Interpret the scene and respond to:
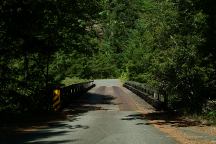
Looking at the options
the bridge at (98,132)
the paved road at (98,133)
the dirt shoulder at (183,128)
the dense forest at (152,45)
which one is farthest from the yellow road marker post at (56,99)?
the dirt shoulder at (183,128)

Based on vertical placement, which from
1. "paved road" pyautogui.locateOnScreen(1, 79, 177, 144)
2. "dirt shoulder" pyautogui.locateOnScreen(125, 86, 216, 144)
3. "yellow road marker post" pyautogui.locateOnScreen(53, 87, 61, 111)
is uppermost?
"yellow road marker post" pyautogui.locateOnScreen(53, 87, 61, 111)

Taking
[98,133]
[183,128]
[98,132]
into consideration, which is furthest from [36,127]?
[183,128]

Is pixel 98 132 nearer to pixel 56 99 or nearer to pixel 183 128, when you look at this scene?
pixel 183 128

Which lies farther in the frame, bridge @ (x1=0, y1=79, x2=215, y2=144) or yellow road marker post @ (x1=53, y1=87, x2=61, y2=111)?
yellow road marker post @ (x1=53, y1=87, x2=61, y2=111)

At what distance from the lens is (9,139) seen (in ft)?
50.9

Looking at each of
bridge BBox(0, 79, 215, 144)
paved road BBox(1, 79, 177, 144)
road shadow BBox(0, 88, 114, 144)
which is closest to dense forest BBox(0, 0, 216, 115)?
road shadow BBox(0, 88, 114, 144)

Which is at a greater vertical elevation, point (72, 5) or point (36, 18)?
point (72, 5)

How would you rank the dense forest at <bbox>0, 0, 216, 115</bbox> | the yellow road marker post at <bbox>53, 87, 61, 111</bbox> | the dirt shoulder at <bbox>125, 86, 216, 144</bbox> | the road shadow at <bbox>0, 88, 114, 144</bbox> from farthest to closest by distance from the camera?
the yellow road marker post at <bbox>53, 87, 61, 111</bbox>, the dense forest at <bbox>0, 0, 216, 115</bbox>, the dirt shoulder at <bbox>125, 86, 216, 144</bbox>, the road shadow at <bbox>0, 88, 114, 144</bbox>

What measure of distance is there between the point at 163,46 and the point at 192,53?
313cm

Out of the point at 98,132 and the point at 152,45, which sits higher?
the point at 152,45

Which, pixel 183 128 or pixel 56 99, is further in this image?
pixel 56 99

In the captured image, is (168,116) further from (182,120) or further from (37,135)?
(37,135)

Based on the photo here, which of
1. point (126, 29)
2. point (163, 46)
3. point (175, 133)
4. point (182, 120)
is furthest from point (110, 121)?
point (126, 29)

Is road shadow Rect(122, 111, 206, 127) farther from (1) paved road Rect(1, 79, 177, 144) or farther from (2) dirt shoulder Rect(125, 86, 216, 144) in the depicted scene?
(1) paved road Rect(1, 79, 177, 144)
